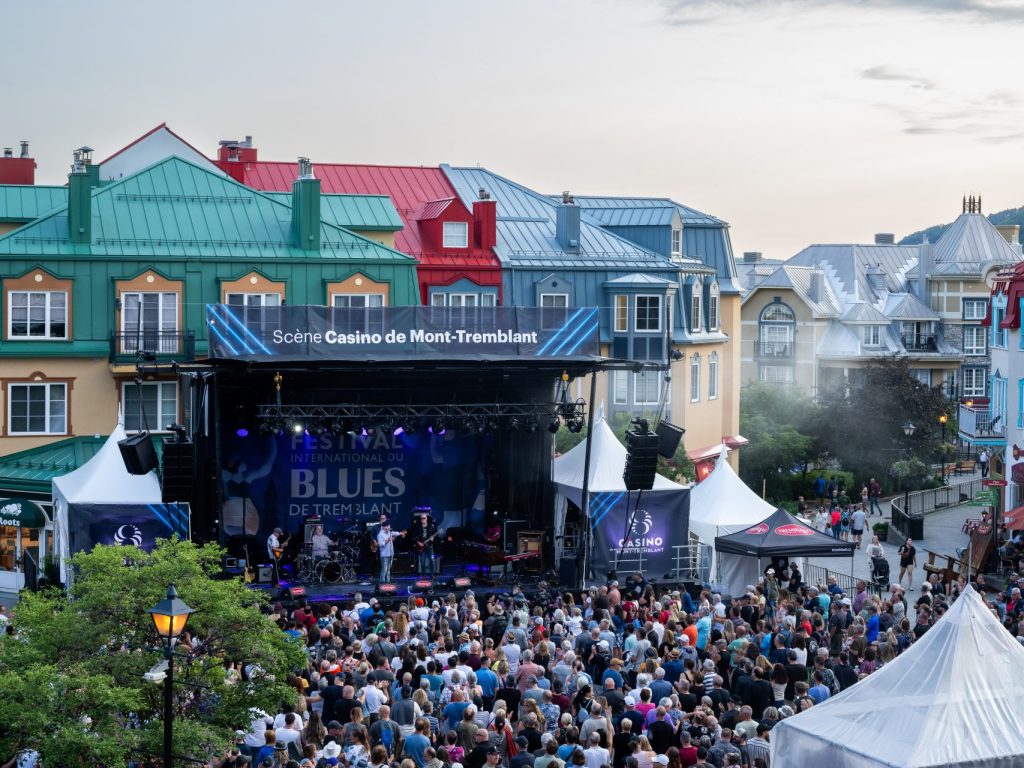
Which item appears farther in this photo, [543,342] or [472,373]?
[472,373]

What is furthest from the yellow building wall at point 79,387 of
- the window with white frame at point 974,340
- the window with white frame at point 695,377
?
the window with white frame at point 974,340

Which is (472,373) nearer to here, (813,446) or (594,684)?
(594,684)

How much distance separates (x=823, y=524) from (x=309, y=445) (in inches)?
606

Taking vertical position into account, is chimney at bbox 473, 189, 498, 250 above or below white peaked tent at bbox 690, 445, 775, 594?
above

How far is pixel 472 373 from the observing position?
33562 mm

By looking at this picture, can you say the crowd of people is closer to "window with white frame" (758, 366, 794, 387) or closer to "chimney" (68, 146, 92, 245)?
"chimney" (68, 146, 92, 245)

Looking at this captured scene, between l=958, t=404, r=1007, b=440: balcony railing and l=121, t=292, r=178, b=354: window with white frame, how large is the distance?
2325cm

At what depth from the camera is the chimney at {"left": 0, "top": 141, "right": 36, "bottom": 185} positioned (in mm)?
44781

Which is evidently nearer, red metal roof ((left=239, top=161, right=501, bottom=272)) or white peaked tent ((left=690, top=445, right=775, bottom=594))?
white peaked tent ((left=690, top=445, right=775, bottom=594))

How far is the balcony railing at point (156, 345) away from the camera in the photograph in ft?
117

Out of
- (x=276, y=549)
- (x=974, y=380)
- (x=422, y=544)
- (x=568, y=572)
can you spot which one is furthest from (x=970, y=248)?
(x=276, y=549)

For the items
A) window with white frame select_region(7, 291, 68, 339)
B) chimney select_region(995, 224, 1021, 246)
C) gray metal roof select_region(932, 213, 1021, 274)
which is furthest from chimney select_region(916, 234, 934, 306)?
window with white frame select_region(7, 291, 68, 339)

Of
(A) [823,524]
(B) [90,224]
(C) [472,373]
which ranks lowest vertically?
(A) [823,524]

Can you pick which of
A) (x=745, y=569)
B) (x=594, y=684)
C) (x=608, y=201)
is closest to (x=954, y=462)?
(x=608, y=201)
